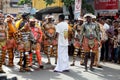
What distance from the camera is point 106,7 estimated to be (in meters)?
19.3

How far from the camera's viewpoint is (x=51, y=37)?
12.6 metres

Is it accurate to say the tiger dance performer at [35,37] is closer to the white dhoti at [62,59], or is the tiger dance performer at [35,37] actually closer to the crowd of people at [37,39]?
the crowd of people at [37,39]

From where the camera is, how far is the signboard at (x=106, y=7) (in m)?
18.6

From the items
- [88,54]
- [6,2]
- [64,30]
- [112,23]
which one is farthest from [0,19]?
[6,2]

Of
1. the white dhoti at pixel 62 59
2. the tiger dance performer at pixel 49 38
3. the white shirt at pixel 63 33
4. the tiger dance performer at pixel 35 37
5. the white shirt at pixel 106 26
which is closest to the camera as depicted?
the white shirt at pixel 63 33

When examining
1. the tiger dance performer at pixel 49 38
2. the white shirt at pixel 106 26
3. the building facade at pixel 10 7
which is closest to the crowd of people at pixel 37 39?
the tiger dance performer at pixel 49 38

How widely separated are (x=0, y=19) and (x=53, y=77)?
2.43 meters

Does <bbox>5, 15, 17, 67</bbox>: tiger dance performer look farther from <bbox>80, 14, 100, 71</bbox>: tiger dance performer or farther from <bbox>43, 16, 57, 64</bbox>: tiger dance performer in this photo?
<bbox>80, 14, 100, 71</bbox>: tiger dance performer

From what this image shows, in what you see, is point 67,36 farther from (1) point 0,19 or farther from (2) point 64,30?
(1) point 0,19

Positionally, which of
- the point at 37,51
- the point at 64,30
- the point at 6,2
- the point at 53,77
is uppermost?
the point at 6,2

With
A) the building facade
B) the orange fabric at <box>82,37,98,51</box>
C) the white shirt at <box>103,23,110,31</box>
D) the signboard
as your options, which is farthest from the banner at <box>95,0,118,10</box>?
the building facade

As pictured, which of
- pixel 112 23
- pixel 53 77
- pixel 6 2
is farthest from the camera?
pixel 6 2

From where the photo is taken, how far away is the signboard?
18.6 metres

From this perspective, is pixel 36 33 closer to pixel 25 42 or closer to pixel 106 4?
pixel 25 42
